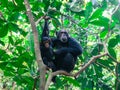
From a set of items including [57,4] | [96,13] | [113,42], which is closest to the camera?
[96,13]

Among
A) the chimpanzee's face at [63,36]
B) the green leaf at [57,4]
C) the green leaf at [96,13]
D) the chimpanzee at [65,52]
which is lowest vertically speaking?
the chimpanzee at [65,52]

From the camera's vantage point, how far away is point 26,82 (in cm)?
358

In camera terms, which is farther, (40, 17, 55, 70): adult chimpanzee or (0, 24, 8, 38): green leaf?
(0, 24, 8, 38): green leaf

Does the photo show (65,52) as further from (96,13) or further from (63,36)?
(96,13)

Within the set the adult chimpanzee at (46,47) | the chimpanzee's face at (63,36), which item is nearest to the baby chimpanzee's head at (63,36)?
the chimpanzee's face at (63,36)

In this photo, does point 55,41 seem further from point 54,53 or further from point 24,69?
point 24,69

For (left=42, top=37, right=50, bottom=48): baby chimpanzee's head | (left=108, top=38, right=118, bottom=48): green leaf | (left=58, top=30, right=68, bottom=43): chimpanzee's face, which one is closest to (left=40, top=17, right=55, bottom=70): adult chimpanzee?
(left=42, top=37, right=50, bottom=48): baby chimpanzee's head

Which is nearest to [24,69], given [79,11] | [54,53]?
[54,53]

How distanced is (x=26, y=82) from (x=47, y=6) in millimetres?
Answer: 975

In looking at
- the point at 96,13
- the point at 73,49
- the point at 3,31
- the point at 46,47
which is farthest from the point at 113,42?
the point at 3,31

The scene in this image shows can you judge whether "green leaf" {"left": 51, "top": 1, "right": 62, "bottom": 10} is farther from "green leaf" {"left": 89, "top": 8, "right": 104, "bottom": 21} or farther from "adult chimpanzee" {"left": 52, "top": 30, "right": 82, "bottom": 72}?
"green leaf" {"left": 89, "top": 8, "right": 104, "bottom": 21}

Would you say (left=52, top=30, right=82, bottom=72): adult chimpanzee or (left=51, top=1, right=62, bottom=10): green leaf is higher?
(left=51, top=1, right=62, bottom=10): green leaf

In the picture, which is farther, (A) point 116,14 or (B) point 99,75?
(B) point 99,75

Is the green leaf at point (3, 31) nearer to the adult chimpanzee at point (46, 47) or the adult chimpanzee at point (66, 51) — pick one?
the adult chimpanzee at point (46, 47)
